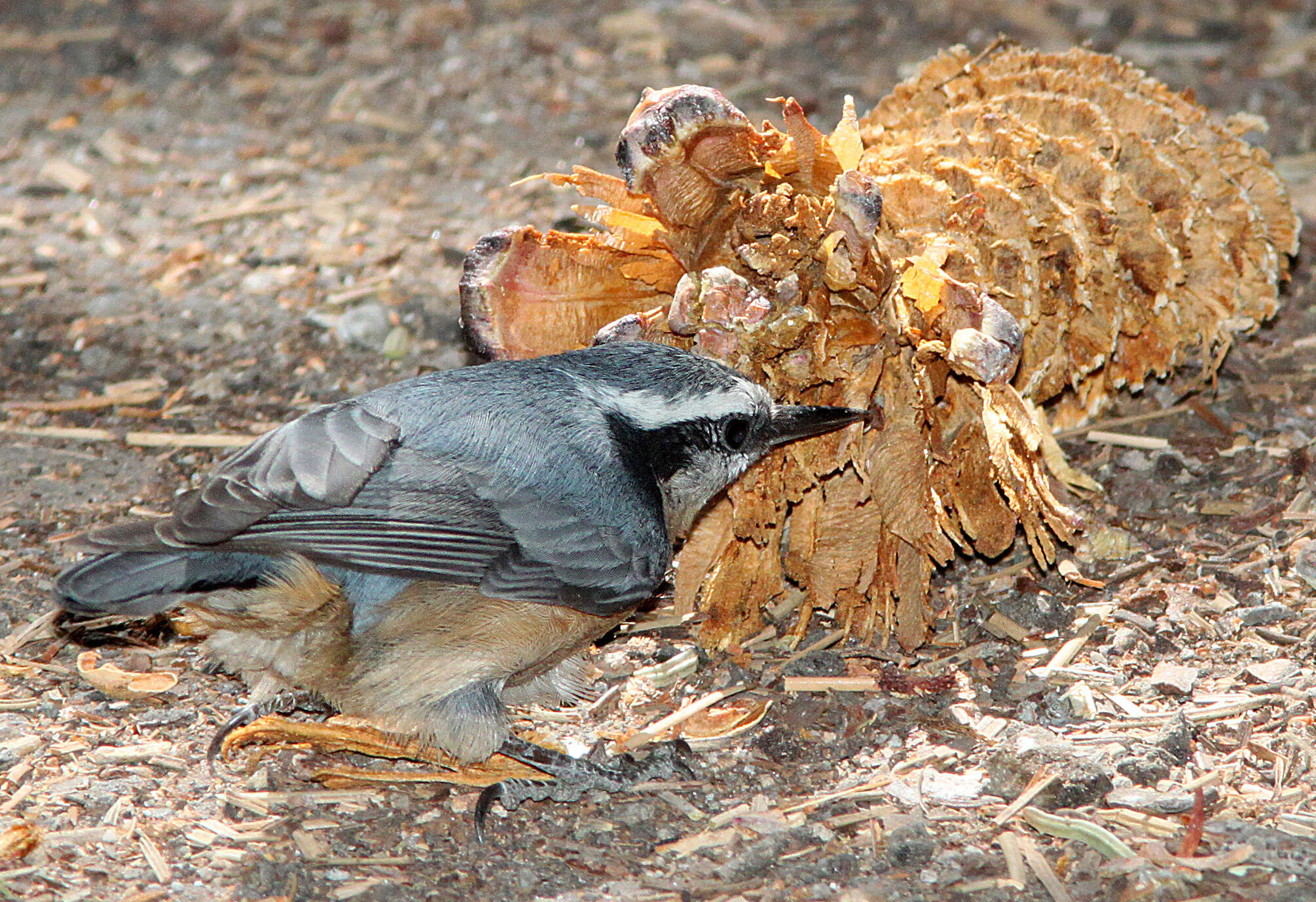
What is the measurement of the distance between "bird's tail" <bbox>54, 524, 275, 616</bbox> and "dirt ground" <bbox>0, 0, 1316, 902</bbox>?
417 mm

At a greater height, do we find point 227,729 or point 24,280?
point 24,280

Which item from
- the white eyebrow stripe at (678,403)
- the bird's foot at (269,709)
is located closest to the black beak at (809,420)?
the white eyebrow stripe at (678,403)

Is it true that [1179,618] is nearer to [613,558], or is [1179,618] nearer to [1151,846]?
[1151,846]

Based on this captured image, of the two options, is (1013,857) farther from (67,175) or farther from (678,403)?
(67,175)

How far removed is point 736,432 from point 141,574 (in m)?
1.48

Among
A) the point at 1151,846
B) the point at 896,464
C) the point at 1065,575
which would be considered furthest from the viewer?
the point at 1065,575

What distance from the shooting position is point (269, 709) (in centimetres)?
357

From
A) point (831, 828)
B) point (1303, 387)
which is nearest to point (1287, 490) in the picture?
point (1303, 387)

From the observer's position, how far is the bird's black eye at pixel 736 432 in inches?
141

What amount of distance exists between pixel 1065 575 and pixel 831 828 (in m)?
1.23

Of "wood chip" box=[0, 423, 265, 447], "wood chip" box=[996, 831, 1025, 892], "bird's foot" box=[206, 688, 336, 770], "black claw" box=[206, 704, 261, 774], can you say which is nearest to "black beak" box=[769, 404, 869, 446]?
"wood chip" box=[996, 831, 1025, 892]

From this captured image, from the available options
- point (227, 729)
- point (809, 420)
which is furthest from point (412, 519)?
point (809, 420)

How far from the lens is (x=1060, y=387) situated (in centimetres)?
413

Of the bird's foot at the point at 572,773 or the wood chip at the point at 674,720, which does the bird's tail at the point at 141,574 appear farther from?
the wood chip at the point at 674,720
